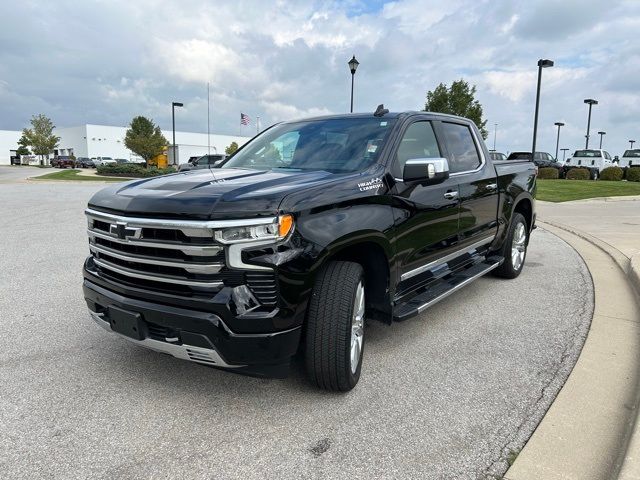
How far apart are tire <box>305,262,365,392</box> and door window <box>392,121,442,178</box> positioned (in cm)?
104

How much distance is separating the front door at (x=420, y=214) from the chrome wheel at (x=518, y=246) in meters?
1.96

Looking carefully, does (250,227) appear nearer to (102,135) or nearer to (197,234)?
(197,234)

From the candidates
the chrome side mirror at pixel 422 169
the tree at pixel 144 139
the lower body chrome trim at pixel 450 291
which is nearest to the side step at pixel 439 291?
the lower body chrome trim at pixel 450 291

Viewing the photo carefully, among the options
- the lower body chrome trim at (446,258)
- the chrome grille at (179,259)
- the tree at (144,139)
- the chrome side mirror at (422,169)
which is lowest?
the lower body chrome trim at (446,258)

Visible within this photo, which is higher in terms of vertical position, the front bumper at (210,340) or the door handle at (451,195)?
the door handle at (451,195)

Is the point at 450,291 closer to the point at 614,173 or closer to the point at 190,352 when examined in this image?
the point at 190,352

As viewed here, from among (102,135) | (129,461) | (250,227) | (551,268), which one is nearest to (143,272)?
(250,227)

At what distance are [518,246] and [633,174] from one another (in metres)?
26.3

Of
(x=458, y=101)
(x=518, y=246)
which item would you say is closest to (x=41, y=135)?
(x=458, y=101)

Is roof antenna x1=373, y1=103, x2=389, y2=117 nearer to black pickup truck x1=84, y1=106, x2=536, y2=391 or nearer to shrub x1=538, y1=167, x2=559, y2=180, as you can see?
black pickup truck x1=84, y1=106, x2=536, y2=391

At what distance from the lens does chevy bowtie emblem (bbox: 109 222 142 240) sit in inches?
109

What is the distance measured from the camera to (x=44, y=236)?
8633 millimetres

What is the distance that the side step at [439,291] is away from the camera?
3.51 m

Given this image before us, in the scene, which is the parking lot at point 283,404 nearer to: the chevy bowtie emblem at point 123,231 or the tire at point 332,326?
the tire at point 332,326
